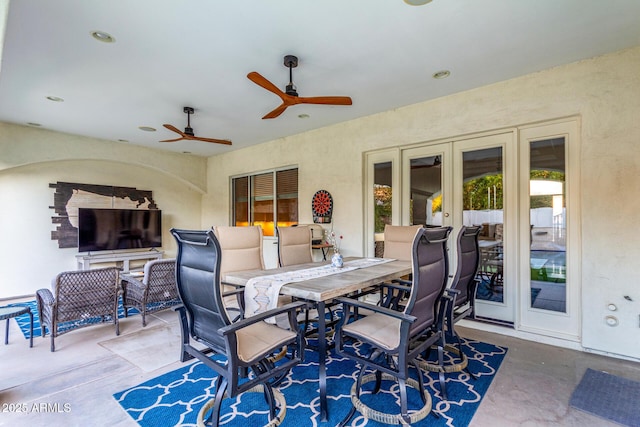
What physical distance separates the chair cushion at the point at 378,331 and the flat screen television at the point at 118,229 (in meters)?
5.54

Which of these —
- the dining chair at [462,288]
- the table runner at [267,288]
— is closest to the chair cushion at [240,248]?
the table runner at [267,288]

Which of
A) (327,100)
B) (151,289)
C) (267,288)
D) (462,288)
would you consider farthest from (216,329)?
(151,289)

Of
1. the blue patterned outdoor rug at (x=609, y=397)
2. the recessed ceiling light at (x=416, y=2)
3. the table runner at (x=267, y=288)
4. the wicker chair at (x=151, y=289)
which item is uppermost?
the recessed ceiling light at (x=416, y=2)

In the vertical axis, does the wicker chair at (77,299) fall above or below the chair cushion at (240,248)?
below

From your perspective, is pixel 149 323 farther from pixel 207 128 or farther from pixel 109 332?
pixel 207 128

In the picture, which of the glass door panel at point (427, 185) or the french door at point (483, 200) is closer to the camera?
the french door at point (483, 200)

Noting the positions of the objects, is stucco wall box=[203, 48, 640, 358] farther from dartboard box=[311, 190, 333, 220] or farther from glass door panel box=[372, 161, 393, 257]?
dartboard box=[311, 190, 333, 220]

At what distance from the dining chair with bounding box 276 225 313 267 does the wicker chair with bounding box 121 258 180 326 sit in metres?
1.26

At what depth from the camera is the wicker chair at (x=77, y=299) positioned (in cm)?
300

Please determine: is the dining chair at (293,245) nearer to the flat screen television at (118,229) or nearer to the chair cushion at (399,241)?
the chair cushion at (399,241)

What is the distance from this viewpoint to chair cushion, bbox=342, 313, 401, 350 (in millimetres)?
1863

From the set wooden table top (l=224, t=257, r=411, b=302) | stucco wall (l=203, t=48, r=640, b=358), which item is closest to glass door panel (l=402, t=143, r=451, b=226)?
stucco wall (l=203, t=48, r=640, b=358)

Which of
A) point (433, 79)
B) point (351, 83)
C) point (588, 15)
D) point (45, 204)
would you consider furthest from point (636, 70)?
point (45, 204)

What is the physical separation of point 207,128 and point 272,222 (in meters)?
2.08
